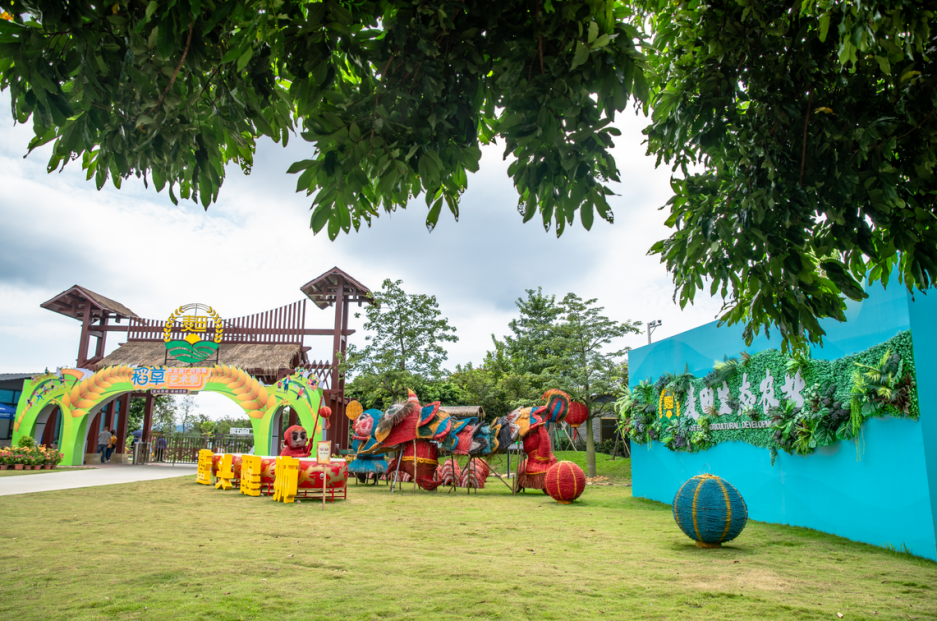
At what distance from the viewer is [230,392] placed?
17656 millimetres

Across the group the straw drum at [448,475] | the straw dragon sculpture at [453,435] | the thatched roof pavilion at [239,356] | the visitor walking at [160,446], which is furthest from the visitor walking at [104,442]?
the straw drum at [448,475]

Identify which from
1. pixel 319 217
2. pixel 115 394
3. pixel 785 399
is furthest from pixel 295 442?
pixel 319 217

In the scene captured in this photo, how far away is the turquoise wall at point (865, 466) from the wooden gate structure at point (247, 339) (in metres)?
14.7

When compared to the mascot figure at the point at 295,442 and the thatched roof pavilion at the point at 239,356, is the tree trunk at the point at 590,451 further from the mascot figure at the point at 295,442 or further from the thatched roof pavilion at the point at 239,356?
the thatched roof pavilion at the point at 239,356

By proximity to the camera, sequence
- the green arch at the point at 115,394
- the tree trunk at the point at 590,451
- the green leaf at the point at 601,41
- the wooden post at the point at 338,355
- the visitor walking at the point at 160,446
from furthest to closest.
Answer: the visitor walking at the point at 160,446 < the wooden post at the point at 338,355 < the tree trunk at the point at 590,451 < the green arch at the point at 115,394 < the green leaf at the point at 601,41

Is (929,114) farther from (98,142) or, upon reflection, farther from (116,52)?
(98,142)

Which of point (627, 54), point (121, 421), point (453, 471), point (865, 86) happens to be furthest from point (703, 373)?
point (121, 421)

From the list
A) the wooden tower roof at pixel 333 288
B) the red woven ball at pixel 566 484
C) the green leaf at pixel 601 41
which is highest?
the wooden tower roof at pixel 333 288

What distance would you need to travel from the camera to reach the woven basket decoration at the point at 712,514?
604cm

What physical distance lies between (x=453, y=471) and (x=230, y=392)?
325 inches

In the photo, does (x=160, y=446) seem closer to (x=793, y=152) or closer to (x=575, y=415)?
(x=575, y=415)

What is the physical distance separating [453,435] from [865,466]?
8.51 metres

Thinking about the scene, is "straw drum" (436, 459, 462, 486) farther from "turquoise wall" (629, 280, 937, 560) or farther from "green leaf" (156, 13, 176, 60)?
"green leaf" (156, 13, 176, 60)

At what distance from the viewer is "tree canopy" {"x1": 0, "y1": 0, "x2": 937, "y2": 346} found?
2156 millimetres
